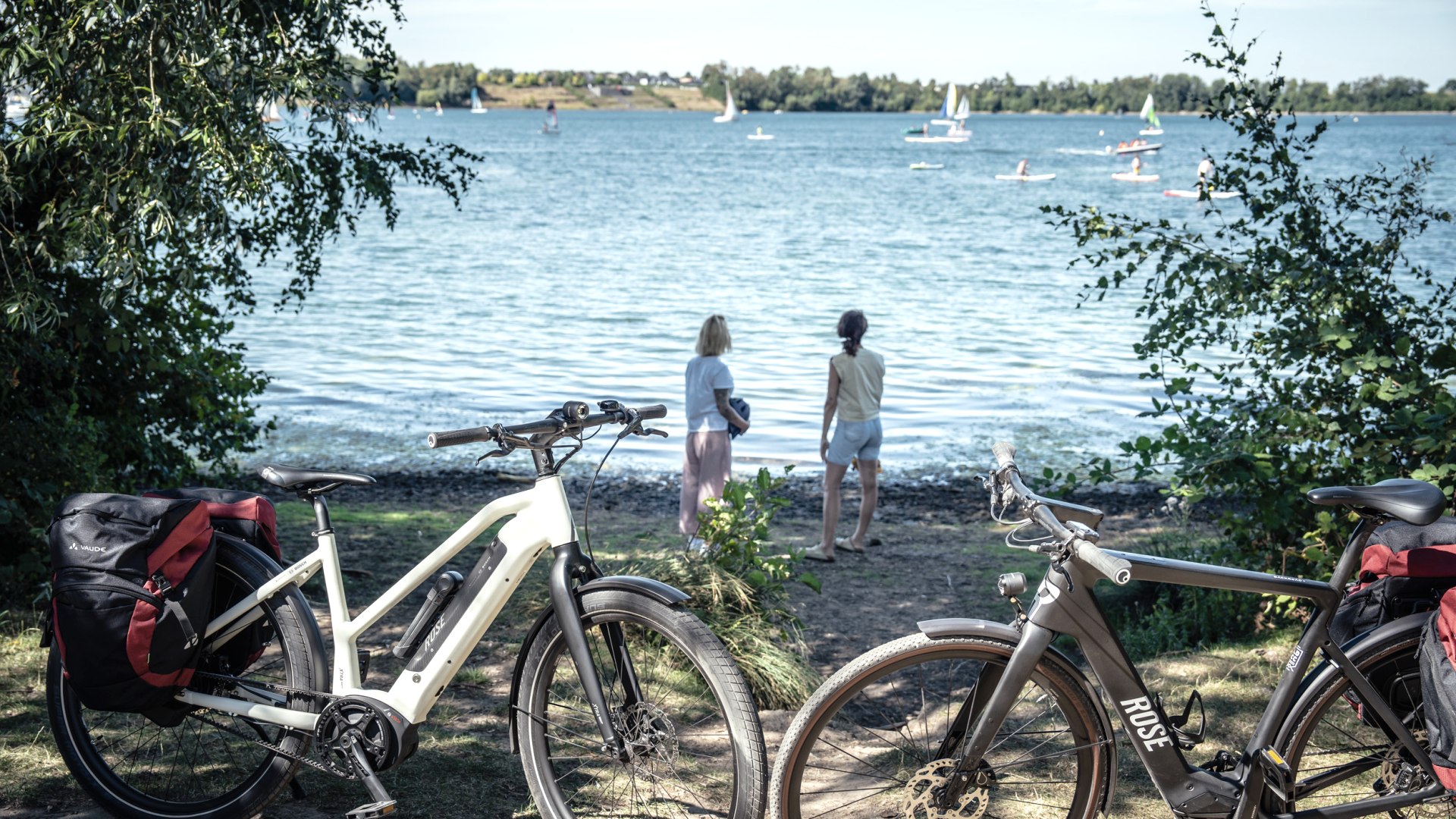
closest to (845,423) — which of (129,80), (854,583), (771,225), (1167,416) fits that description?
(854,583)

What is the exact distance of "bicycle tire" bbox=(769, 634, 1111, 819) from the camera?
9.81ft

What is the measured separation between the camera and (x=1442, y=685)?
3.07m

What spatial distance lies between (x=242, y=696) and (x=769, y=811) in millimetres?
1637

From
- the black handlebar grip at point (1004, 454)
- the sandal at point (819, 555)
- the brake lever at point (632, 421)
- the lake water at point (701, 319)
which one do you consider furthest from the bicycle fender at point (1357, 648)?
the lake water at point (701, 319)

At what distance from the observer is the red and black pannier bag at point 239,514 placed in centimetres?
359

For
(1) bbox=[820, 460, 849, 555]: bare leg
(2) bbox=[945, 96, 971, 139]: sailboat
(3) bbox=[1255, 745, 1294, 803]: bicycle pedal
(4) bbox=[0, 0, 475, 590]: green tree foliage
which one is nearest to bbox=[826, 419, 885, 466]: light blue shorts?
(1) bbox=[820, 460, 849, 555]: bare leg

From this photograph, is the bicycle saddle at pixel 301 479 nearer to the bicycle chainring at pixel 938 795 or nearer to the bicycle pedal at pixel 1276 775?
the bicycle chainring at pixel 938 795

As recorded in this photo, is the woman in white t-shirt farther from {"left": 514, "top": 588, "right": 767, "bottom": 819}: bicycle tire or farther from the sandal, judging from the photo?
{"left": 514, "top": 588, "right": 767, "bottom": 819}: bicycle tire

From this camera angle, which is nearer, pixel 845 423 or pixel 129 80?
pixel 129 80

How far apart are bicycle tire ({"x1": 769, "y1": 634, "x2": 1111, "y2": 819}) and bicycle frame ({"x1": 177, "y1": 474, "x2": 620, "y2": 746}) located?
1.74 ft

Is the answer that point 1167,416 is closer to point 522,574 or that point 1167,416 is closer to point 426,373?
point 426,373

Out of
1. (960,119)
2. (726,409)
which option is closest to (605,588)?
(726,409)

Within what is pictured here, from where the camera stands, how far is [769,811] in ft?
10.2

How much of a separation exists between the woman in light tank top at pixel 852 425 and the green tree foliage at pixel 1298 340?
2.40 meters
